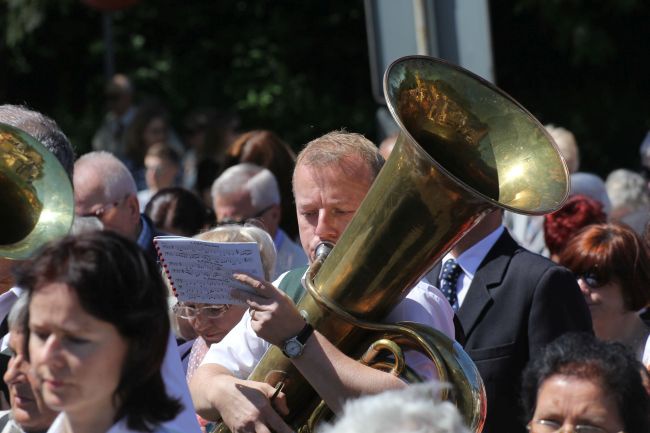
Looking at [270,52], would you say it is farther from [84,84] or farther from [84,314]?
[84,314]

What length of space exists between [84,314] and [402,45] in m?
3.64

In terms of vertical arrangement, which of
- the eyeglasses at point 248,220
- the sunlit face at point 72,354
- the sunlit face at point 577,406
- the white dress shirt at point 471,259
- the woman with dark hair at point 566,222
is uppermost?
the sunlit face at point 72,354

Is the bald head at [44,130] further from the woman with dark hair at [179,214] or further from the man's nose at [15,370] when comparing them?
the woman with dark hair at [179,214]

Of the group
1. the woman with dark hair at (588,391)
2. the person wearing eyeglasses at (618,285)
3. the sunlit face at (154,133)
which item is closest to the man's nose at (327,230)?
the woman with dark hair at (588,391)

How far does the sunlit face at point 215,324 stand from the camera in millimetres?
4340

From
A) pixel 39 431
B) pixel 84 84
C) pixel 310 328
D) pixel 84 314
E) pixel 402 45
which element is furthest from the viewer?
pixel 84 84

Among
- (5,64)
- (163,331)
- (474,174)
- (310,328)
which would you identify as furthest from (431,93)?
(5,64)

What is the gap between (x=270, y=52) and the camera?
477 inches

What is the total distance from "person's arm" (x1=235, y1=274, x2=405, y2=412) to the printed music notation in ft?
0.15

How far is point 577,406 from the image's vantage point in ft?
10.7

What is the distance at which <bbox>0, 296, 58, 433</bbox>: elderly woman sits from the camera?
285 cm

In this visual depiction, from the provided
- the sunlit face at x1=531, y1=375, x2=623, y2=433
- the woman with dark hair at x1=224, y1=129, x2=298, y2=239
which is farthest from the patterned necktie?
the woman with dark hair at x1=224, y1=129, x2=298, y2=239

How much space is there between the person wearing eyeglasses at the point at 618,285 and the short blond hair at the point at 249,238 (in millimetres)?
1285

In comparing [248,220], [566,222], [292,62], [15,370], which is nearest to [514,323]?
[566,222]
